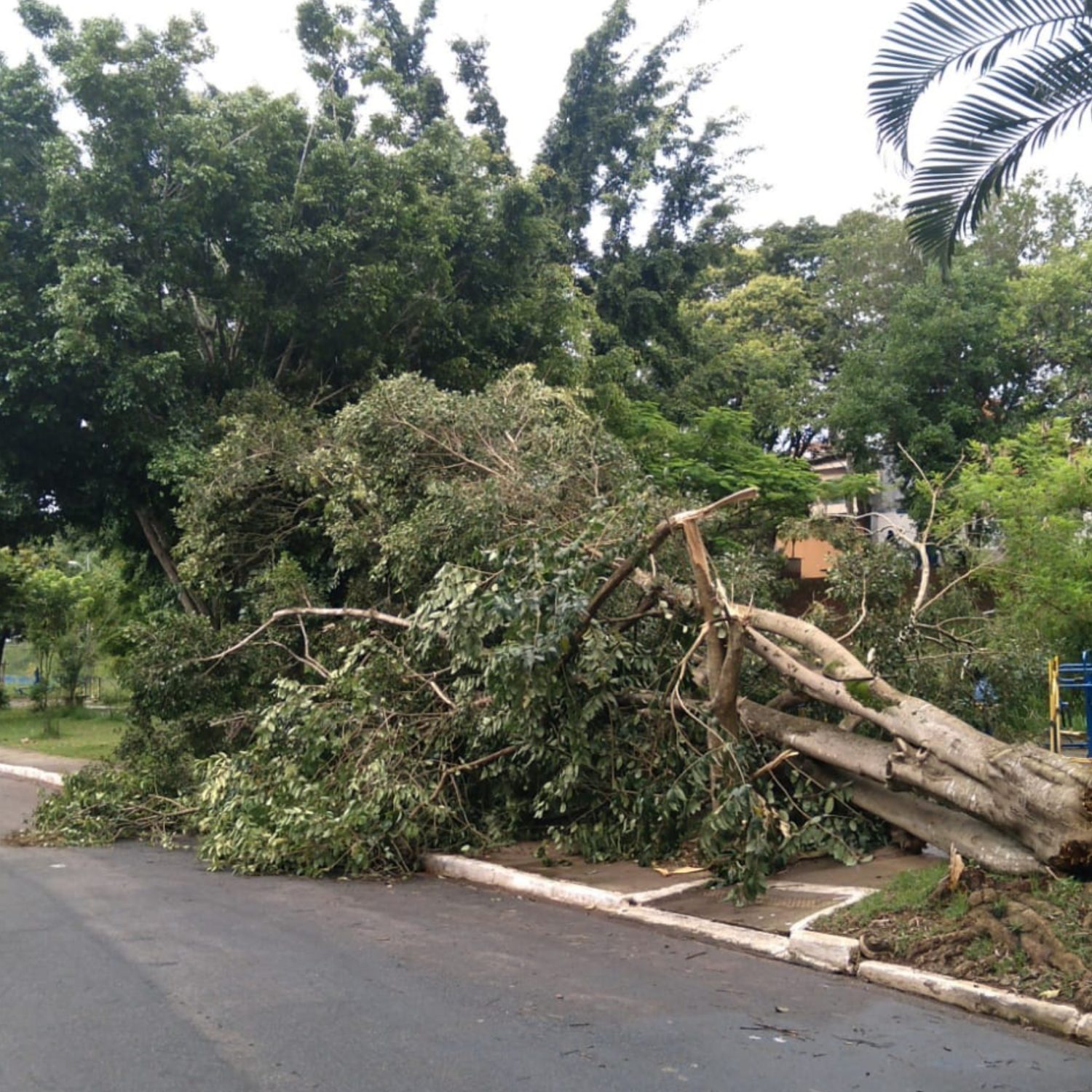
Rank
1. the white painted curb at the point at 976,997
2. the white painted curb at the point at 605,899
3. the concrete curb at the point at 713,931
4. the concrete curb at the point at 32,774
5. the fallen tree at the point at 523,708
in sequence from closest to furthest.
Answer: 1. the white painted curb at the point at 976,997
2. the concrete curb at the point at 713,931
3. the white painted curb at the point at 605,899
4. the fallen tree at the point at 523,708
5. the concrete curb at the point at 32,774

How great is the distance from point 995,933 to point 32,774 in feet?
50.8

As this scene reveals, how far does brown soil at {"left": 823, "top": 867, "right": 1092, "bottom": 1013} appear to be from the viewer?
219 inches

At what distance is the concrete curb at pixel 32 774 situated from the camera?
53.6 feet

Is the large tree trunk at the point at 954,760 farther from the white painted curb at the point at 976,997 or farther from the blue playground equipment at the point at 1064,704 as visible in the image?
the blue playground equipment at the point at 1064,704

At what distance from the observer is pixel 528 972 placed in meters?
6.10

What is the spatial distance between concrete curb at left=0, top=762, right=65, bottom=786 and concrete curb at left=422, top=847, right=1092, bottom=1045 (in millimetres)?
9431


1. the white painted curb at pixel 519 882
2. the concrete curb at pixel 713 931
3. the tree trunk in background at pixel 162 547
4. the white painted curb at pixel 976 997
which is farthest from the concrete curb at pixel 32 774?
the white painted curb at pixel 976 997

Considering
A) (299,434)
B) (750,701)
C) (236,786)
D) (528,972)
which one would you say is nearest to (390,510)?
(299,434)

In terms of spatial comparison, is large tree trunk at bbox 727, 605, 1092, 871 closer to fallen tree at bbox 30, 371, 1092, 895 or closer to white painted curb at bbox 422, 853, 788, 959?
fallen tree at bbox 30, 371, 1092, 895

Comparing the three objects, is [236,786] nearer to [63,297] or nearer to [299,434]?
[299,434]

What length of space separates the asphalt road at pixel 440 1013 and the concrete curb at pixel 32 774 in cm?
930

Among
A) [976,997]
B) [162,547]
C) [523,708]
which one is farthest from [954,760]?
[162,547]

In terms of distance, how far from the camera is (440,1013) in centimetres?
530

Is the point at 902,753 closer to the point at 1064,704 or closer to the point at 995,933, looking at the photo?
the point at 995,933
